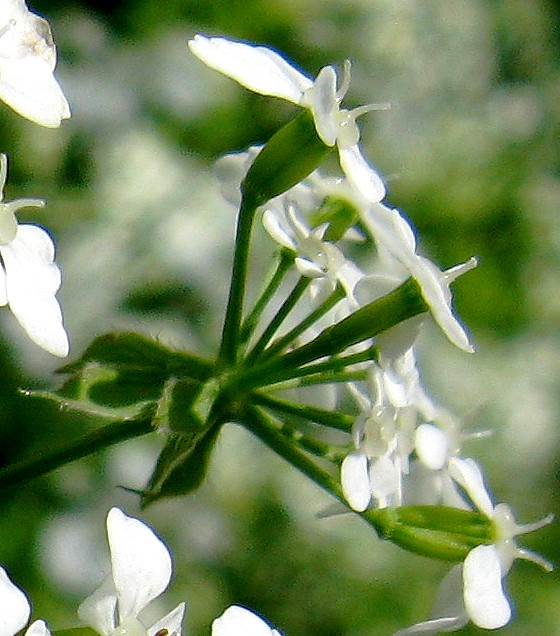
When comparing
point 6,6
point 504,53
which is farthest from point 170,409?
point 504,53

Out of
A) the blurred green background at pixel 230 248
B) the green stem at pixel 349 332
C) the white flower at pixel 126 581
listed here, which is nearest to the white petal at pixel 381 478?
the green stem at pixel 349 332

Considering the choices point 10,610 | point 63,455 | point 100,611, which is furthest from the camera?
point 63,455

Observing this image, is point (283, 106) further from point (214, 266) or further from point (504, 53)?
point (504, 53)

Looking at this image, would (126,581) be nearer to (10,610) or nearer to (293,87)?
(10,610)

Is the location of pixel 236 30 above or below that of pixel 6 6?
above

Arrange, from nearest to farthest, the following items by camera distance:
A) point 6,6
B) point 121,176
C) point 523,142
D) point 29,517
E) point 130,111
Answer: point 6,6 < point 29,517 < point 121,176 < point 130,111 < point 523,142

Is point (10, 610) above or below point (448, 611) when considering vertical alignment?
below

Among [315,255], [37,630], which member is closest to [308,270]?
[315,255]
